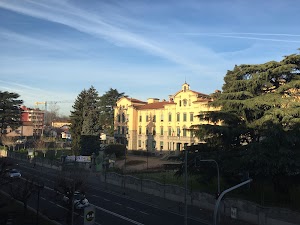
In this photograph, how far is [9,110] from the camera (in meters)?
86.2

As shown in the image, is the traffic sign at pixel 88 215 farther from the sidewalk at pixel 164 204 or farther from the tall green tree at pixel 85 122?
the tall green tree at pixel 85 122

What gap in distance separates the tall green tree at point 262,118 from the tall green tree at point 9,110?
66.7 metres

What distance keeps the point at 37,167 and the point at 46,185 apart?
1973 cm

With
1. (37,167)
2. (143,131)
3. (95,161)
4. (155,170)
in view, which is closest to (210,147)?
(155,170)

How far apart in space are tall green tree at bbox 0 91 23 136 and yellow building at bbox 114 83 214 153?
26.9m

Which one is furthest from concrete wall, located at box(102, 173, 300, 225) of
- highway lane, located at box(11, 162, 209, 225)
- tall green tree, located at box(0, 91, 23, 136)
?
tall green tree, located at box(0, 91, 23, 136)

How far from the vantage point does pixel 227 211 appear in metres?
29.7

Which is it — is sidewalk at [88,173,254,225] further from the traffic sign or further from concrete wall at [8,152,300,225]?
the traffic sign

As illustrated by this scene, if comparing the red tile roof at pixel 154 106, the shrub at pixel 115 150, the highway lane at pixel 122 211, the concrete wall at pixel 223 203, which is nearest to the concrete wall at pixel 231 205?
the concrete wall at pixel 223 203

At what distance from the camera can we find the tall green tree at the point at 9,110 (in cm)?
8525

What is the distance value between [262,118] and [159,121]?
49025mm

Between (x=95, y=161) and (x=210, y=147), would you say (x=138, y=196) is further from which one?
(x=95, y=161)

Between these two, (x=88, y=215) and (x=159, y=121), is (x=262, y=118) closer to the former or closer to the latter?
(x=88, y=215)

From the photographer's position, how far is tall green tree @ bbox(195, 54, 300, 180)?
2653cm
